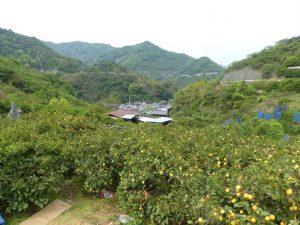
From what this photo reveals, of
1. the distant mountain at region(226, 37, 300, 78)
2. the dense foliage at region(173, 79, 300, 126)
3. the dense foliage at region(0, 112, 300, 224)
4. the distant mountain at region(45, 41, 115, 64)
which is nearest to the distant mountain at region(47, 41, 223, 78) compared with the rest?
the distant mountain at region(45, 41, 115, 64)

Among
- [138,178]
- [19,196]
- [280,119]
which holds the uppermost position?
[138,178]

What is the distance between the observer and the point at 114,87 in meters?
66.1

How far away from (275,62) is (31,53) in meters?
55.8

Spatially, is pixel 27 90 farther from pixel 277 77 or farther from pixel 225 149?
pixel 225 149

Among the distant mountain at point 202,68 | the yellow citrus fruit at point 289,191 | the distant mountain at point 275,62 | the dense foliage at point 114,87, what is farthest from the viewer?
the distant mountain at point 202,68

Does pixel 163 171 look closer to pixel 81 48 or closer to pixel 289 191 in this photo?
pixel 289 191

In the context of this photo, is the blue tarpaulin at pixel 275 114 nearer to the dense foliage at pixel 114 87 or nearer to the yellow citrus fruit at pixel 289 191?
the yellow citrus fruit at pixel 289 191

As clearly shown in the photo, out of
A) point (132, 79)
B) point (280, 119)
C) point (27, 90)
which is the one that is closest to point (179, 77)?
point (132, 79)

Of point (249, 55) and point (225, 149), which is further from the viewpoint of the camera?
point (249, 55)

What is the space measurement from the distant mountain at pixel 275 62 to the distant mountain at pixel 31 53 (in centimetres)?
4156

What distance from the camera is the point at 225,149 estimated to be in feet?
12.9

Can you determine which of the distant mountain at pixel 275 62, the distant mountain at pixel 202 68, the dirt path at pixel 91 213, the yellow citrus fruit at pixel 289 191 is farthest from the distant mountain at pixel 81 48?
the yellow citrus fruit at pixel 289 191

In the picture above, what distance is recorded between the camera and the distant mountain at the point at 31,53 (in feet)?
225

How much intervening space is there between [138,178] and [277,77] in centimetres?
4125
